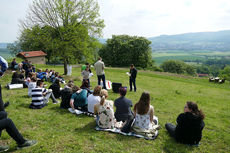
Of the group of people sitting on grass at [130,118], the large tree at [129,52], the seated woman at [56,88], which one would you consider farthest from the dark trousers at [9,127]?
the large tree at [129,52]

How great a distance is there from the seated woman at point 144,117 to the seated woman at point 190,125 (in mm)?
947

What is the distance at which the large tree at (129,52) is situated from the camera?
60.7m

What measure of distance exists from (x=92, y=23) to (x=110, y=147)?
18118mm

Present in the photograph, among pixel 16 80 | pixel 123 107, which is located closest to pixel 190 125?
pixel 123 107

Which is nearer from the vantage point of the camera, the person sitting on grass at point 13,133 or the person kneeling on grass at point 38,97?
the person sitting on grass at point 13,133

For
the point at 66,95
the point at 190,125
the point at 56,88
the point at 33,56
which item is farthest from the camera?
the point at 33,56

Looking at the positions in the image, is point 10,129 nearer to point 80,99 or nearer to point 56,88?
point 80,99

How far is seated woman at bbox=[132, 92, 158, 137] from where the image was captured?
17.9 feet

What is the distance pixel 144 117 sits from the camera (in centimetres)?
556

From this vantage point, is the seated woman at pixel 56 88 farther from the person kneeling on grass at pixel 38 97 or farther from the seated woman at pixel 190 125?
the seated woman at pixel 190 125

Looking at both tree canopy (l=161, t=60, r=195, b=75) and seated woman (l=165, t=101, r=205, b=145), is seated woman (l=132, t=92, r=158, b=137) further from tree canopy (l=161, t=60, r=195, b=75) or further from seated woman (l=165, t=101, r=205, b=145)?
tree canopy (l=161, t=60, r=195, b=75)

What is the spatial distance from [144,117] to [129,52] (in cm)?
5701

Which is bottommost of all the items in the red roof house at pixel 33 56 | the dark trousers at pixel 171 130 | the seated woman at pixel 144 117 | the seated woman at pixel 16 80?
the dark trousers at pixel 171 130

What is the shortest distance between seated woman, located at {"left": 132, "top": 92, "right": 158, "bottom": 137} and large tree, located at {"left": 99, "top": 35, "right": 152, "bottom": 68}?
55132mm
